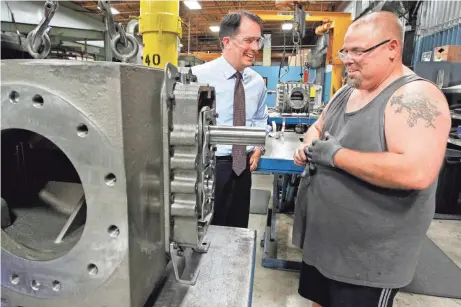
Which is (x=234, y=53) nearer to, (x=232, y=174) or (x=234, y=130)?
(x=232, y=174)

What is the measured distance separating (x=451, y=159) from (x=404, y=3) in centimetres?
162

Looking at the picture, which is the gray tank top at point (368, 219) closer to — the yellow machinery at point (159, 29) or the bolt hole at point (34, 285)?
the bolt hole at point (34, 285)

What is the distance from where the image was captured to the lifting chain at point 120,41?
571 mm

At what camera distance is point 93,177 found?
0.42 metres

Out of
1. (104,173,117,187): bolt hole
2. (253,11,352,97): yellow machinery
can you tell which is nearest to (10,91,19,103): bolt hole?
→ (104,173,117,187): bolt hole

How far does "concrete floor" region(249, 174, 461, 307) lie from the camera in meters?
1.84

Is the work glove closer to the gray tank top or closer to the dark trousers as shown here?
the gray tank top

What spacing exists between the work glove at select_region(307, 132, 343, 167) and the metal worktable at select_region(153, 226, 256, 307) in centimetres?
39

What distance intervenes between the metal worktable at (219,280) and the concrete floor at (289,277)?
1205 mm

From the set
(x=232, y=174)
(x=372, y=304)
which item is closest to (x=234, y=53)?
(x=232, y=174)

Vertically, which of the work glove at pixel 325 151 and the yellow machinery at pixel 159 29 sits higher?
the yellow machinery at pixel 159 29

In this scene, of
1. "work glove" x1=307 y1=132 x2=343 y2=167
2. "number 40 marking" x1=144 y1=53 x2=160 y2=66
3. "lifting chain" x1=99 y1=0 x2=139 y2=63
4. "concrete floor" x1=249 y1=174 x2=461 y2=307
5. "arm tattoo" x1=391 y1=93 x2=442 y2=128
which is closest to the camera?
"lifting chain" x1=99 y1=0 x2=139 y2=63

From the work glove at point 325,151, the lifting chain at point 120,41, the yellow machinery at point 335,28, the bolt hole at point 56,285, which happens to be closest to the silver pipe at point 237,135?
the lifting chain at point 120,41

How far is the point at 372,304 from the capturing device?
3.54ft
